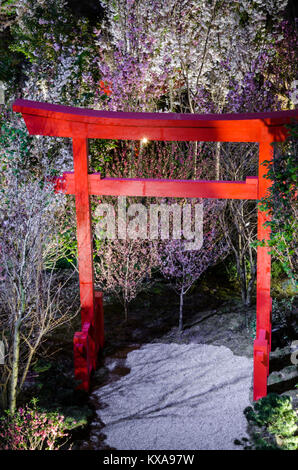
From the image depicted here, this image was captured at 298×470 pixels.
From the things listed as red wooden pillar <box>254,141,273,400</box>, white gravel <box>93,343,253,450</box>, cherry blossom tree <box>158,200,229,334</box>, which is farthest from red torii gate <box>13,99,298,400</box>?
cherry blossom tree <box>158,200,229,334</box>

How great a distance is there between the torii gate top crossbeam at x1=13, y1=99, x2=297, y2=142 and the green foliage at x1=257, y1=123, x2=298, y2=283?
353mm

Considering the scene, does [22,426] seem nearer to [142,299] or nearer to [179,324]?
[179,324]

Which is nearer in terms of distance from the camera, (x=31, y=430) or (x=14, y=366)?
(x=31, y=430)

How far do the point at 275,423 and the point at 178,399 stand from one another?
1532 mm

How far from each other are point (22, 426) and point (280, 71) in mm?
9596

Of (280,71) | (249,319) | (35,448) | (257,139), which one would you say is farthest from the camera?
(280,71)

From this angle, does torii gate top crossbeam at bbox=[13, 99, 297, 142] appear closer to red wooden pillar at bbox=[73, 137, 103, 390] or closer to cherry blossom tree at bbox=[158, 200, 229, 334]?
red wooden pillar at bbox=[73, 137, 103, 390]

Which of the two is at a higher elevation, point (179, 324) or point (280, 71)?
point (280, 71)

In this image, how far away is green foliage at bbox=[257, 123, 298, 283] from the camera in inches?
211

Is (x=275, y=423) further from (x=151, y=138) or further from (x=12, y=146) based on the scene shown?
(x=12, y=146)

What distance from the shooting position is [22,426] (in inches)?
216

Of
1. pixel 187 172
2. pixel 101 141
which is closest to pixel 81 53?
pixel 101 141

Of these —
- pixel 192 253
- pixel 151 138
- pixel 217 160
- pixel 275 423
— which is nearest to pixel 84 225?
pixel 151 138

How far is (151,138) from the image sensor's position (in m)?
6.11
